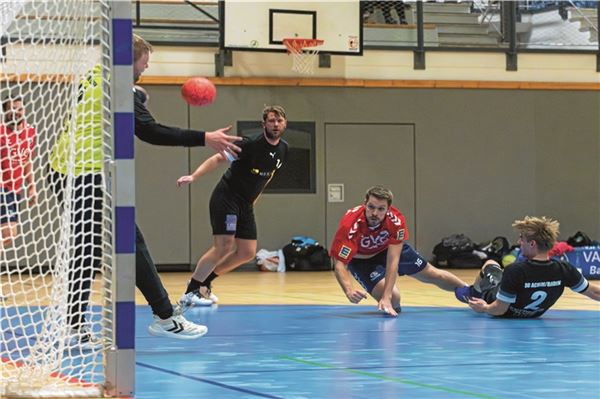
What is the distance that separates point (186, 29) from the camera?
58.5ft

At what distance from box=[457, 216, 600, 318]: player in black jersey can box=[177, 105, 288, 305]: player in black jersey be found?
2.43 metres

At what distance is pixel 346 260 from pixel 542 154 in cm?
1084

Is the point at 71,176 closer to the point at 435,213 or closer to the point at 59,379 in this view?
the point at 59,379

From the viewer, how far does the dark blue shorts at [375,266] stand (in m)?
10.0

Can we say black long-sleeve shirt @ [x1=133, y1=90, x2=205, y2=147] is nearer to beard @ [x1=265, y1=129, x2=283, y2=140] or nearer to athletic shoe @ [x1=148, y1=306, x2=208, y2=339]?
athletic shoe @ [x1=148, y1=306, x2=208, y2=339]

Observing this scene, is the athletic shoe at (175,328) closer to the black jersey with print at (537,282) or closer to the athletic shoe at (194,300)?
the black jersey with print at (537,282)

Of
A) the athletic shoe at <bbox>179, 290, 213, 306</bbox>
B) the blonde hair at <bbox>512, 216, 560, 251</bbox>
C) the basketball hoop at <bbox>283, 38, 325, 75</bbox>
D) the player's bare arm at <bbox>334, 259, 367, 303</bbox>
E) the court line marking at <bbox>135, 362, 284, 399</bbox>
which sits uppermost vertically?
the basketball hoop at <bbox>283, 38, 325, 75</bbox>

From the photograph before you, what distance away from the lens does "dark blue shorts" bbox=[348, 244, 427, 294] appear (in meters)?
10.0

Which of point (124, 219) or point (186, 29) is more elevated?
point (186, 29)

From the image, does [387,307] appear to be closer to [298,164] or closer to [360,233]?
[360,233]

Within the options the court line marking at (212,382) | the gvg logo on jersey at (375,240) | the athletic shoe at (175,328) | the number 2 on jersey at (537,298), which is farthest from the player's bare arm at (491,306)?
the court line marking at (212,382)

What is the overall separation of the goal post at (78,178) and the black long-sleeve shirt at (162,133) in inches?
10.9

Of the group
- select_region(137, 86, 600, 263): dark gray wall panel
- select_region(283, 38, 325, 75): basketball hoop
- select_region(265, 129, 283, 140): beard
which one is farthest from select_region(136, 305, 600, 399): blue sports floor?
select_region(137, 86, 600, 263): dark gray wall panel

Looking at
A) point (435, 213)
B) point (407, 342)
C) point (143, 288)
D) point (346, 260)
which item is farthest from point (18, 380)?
point (435, 213)
